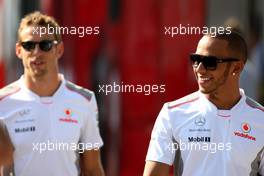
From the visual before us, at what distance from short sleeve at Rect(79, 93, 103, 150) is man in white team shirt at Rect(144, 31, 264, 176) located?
81 centimetres

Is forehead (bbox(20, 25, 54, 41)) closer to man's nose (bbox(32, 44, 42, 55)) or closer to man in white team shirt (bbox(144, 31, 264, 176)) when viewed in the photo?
man's nose (bbox(32, 44, 42, 55))

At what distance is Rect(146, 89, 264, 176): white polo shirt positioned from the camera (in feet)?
14.9

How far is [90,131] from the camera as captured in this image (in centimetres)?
539

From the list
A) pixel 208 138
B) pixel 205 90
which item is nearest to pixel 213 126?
pixel 208 138

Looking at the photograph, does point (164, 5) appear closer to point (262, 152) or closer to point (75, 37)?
point (75, 37)

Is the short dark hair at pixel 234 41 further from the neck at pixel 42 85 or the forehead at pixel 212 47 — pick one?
the neck at pixel 42 85

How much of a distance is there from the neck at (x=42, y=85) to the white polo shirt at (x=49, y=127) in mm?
28

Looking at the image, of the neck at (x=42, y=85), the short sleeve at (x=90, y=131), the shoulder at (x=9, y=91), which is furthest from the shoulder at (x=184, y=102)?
the shoulder at (x=9, y=91)

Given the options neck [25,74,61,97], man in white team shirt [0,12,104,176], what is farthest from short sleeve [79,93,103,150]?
neck [25,74,61,97]

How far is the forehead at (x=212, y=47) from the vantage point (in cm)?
466

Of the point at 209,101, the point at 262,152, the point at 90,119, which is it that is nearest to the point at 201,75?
the point at 209,101

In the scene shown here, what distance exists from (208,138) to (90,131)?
1.01m

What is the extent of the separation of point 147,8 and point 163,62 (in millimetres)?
454

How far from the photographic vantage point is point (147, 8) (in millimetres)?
7242
